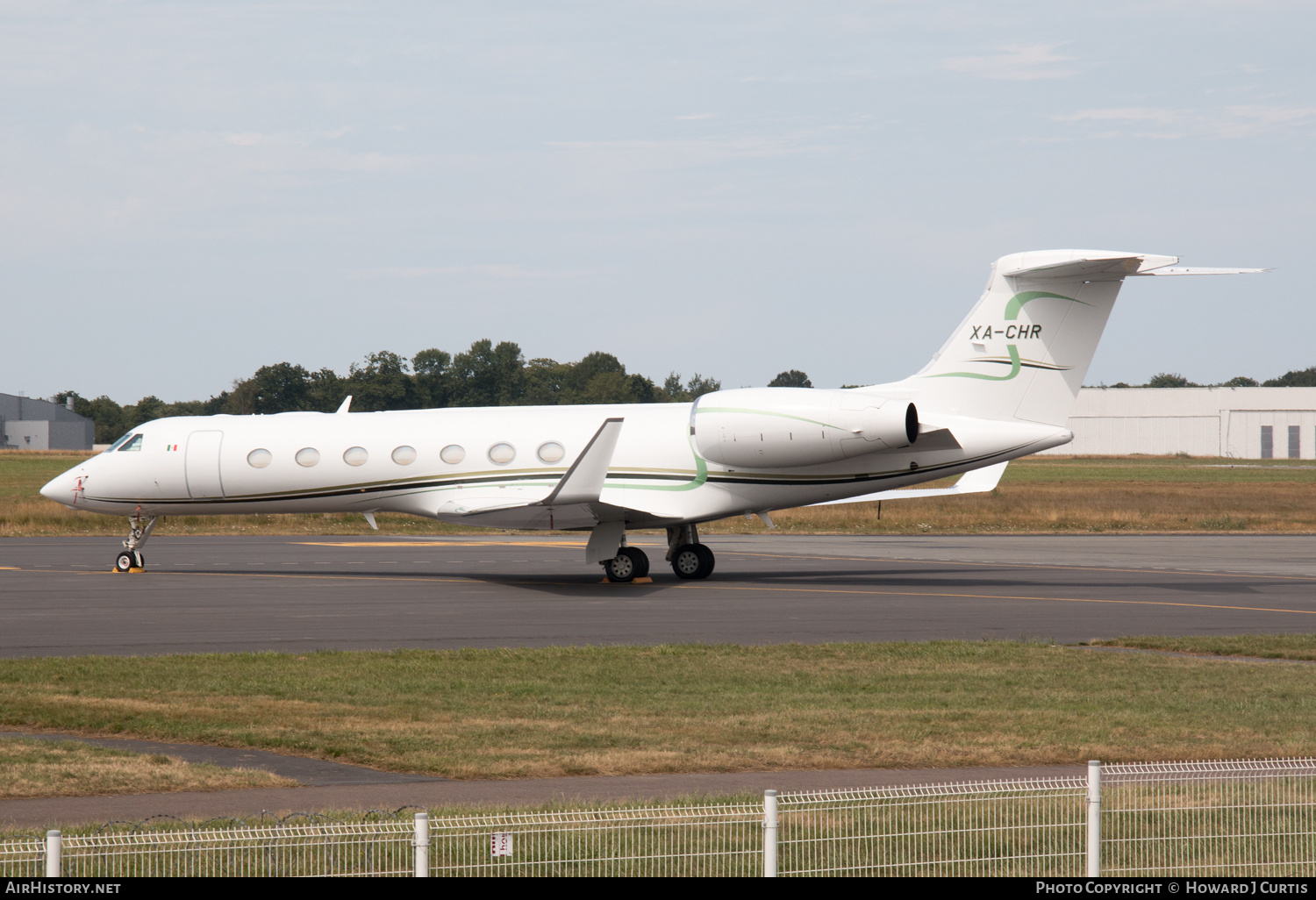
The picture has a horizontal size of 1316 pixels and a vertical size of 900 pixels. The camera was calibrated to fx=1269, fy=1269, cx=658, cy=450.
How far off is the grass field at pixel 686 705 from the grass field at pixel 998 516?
27487mm

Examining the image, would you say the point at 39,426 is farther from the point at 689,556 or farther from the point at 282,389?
the point at 689,556

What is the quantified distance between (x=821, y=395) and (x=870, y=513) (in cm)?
2759

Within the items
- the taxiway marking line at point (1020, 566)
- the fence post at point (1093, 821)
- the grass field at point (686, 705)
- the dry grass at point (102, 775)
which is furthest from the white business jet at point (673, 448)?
the fence post at point (1093, 821)

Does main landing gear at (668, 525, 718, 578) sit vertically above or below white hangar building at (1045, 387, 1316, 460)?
below

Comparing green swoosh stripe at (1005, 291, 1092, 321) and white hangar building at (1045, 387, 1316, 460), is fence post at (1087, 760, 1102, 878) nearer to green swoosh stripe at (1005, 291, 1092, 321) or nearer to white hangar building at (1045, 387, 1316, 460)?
green swoosh stripe at (1005, 291, 1092, 321)

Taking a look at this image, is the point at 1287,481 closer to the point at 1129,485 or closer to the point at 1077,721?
the point at 1129,485

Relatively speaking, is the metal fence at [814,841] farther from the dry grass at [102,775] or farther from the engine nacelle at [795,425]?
the engine nacelle at [795,425]

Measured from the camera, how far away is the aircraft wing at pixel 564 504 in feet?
75.9

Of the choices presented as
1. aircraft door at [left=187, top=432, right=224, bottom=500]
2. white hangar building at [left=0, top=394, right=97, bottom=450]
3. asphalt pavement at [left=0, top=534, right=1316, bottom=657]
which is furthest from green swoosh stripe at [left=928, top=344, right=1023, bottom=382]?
white hangar building at [left=0, top=394, right=97, bottom=450]

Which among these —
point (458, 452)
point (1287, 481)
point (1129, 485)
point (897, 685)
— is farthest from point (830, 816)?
point (1287, 481)

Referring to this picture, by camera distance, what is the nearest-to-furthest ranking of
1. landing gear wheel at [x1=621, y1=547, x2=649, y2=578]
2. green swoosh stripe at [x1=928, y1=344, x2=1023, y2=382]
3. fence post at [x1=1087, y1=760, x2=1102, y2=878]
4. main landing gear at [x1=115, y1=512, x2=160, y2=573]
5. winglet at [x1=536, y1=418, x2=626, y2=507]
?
fence post at [x1=1087, y1=760, x2=1102, y2=878], winglet at [x1=536, y1=418, x2=626, y2=507], green swoosh stripe at [x1=928, y1=344, x2=1023, y2=382], landing gear wheel at [x1=621, y1=547, x2=649, y2=578], main landing gear at [x1=115, y1=512, x2=160, y2=573]

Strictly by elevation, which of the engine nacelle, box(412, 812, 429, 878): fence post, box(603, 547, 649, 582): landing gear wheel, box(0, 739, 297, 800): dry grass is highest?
the engine nacelle

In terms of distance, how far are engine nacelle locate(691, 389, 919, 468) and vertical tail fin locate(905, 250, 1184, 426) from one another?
157 centimetres

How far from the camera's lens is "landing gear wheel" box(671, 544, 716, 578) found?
86.6ft
